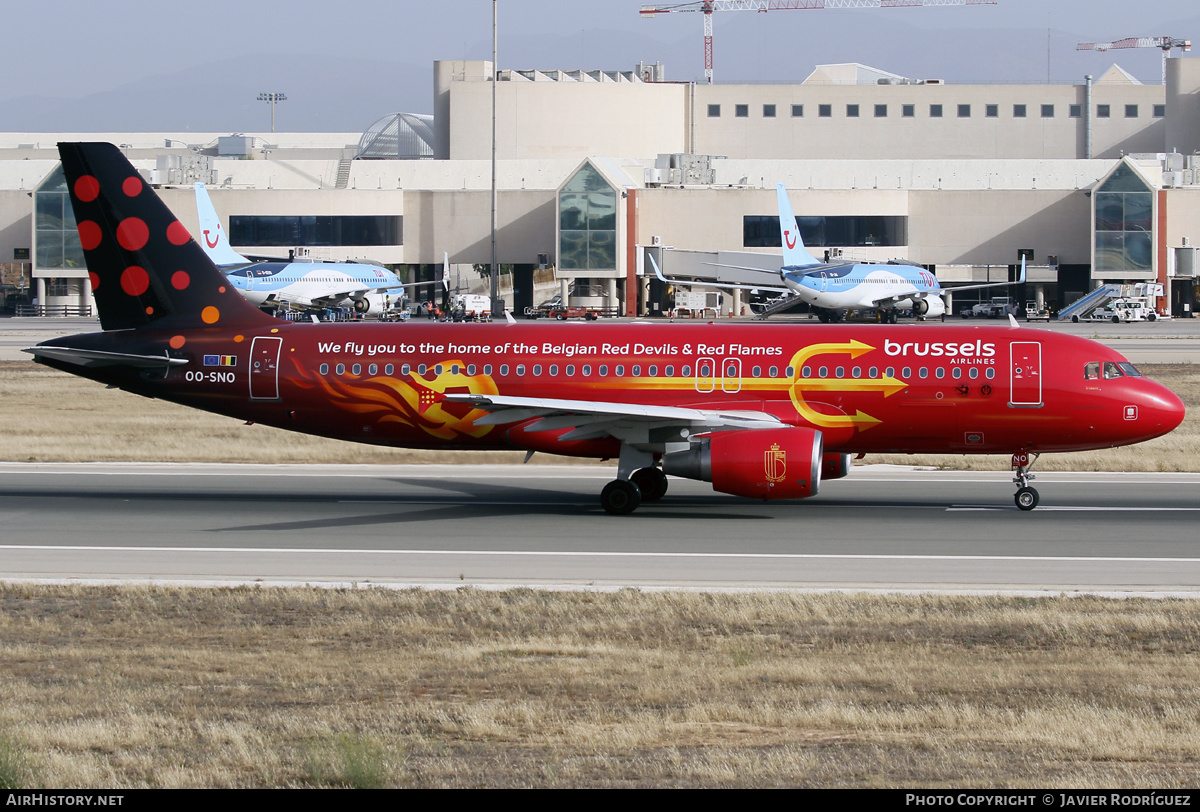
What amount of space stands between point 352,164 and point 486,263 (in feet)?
54.6

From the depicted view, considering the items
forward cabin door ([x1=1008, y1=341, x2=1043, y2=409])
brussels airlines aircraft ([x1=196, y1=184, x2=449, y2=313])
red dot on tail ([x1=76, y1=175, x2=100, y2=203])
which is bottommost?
forward cabin door ([x1=1008, y1=341, x2=1043, y2=409])

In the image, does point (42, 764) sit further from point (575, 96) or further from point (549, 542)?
point (575, 96)

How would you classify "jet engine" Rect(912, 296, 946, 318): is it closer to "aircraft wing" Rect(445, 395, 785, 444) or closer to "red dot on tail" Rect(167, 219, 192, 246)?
"aircraft wing" Rect(445, 395, 785, 444)

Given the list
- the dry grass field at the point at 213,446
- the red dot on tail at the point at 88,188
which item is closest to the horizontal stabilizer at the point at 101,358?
the red dot on tail at the point at 88,188

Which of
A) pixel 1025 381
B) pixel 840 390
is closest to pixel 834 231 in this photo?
pixel 1025 381

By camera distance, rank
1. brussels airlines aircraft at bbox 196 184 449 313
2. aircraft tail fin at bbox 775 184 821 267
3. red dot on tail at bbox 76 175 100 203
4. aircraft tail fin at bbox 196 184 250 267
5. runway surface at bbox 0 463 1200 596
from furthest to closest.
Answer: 1. aircraft tail fin at bbox 196 184 250 267
2. aircraft tail fin at bbox 775 184 821 267
3. brussels airlines aircraft at bbox 196 184 449 313
4. red dot on tail at bbox 76 175 100 203
5. runway surface at bbox 0 463 1200 596

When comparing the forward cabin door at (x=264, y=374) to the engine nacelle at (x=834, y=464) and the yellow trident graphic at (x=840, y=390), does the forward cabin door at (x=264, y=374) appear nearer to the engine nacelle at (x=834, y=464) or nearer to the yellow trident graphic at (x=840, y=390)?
the yellow trident graphic at (x=840, y=390)

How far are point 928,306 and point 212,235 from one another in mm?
54034

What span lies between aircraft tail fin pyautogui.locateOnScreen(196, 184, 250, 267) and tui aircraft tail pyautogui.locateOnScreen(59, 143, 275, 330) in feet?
243

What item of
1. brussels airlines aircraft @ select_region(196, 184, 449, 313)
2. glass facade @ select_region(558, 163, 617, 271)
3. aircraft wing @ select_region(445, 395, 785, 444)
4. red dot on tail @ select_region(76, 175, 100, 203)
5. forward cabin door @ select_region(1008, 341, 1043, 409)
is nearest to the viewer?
aircraft wing @ select_region(445, 395, 785, 444)

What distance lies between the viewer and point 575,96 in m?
142

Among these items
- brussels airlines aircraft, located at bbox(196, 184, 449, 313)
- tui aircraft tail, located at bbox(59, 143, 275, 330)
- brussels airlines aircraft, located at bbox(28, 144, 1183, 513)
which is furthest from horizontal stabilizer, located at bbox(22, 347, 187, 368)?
brussels airlines aircraft, located at bbox(196, 184, 449, 313)

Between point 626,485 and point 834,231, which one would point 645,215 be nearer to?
point 834,231

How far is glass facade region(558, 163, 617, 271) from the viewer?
113812 mm
